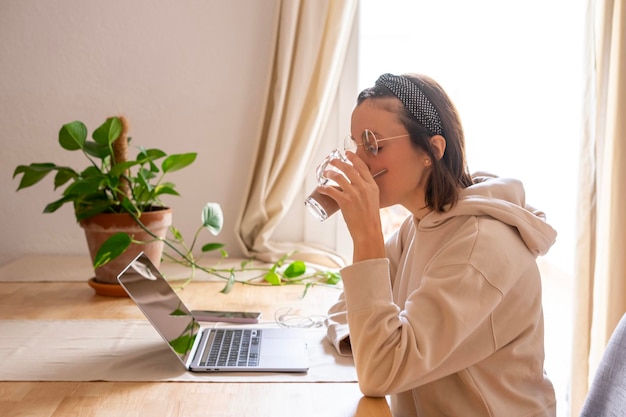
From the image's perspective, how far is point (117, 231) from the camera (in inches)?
73.6

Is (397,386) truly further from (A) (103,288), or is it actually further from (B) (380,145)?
(A) (103,288)

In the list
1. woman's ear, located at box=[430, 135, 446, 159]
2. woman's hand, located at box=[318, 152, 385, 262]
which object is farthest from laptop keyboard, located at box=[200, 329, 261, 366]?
woman's ear, located at box=[430, 135, 446, 159]

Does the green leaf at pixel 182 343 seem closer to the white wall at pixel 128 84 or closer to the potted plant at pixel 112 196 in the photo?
the potted plant at pixel 112 196

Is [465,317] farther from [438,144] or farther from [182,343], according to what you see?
[182,343]

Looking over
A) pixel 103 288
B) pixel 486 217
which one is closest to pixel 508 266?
pixel 486 217

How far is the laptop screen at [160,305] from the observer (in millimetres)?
1297

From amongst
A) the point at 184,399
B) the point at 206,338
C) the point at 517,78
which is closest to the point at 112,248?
the point at 206,338

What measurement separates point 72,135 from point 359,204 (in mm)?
914

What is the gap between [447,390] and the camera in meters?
1.22

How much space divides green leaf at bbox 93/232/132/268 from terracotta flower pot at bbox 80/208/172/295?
0.32ft

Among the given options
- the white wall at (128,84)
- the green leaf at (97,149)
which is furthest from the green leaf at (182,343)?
the white wall at (128,84)

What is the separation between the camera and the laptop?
127cm

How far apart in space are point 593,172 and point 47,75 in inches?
73.5

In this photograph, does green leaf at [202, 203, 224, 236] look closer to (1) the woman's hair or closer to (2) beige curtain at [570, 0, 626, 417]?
(1) the woman's hair
